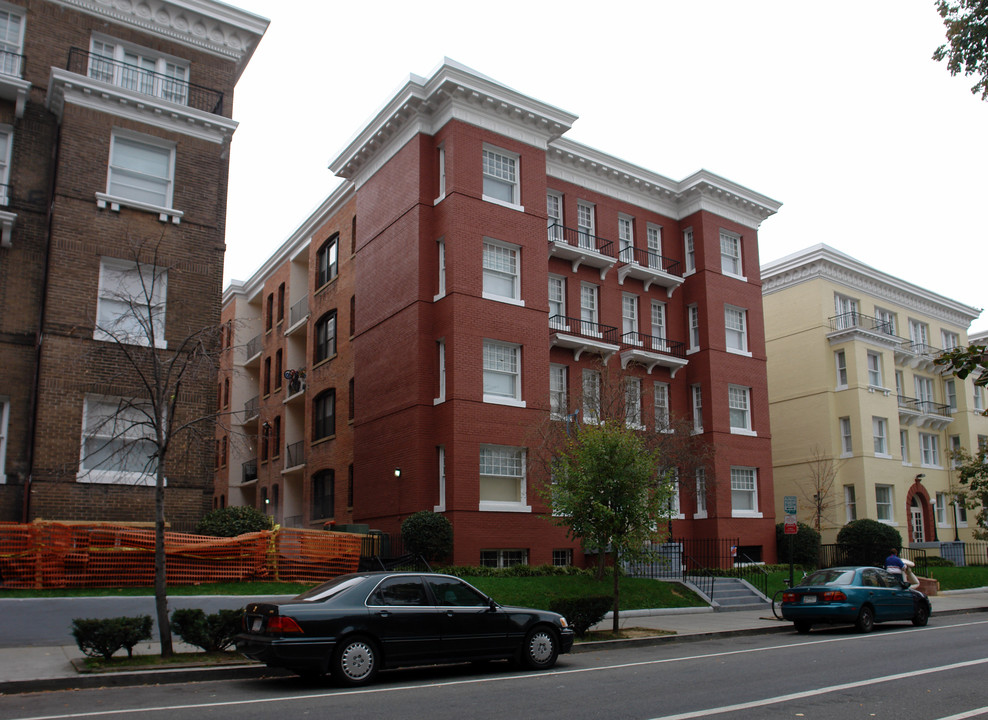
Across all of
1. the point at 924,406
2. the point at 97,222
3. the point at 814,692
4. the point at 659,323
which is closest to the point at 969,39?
the point at 814,692

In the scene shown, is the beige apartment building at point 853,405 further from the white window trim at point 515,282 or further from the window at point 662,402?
the white window trim at point 515,282

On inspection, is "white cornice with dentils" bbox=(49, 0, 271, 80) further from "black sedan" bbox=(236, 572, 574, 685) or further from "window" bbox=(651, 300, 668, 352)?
"window" bbox=(651, 300, 668, 352)

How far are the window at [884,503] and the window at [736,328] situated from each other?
36.9ft

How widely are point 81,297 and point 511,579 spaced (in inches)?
497

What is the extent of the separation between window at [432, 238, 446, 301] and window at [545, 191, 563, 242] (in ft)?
15.4

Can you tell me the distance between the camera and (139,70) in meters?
22.3

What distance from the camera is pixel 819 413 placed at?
4078cm

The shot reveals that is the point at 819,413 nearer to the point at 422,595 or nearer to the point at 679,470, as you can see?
the point at 679,470

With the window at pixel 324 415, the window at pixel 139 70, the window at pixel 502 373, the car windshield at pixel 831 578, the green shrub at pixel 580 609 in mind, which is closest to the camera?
the green shrub at pixel 580 609

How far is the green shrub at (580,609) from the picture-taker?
53.9ft

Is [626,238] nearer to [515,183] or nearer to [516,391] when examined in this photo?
Answer: [515,183]

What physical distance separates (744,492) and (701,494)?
7.81 ft

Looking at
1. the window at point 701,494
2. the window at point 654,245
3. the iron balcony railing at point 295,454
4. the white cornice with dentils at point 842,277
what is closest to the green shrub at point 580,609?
the window at point 701,494

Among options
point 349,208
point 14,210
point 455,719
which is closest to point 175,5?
point 14,210
